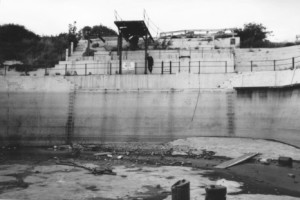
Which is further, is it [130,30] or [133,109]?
[130,30]

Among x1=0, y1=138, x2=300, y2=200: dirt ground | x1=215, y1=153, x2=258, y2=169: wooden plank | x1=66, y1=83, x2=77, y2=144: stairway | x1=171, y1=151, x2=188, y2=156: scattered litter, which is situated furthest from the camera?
x1=66, y1=83, x2=77, y2=144: stairway

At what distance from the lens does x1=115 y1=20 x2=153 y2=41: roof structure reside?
67.1 feet

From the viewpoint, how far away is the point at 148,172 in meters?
10.6

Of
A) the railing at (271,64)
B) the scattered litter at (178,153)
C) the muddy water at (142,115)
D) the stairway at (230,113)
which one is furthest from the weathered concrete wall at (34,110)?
the railing at (271,64)

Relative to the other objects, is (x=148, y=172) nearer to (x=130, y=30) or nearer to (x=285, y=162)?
(x=285, y=162)

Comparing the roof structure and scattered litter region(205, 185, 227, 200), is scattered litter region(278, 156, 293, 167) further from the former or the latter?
the roof structure

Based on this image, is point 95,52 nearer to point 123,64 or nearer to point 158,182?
point 123,64

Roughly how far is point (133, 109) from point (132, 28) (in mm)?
6764

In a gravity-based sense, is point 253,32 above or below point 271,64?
above

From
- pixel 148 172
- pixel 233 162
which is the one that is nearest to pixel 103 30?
pixel 233 162

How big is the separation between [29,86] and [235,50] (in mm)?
15237

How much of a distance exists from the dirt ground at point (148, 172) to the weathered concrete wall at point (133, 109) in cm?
89

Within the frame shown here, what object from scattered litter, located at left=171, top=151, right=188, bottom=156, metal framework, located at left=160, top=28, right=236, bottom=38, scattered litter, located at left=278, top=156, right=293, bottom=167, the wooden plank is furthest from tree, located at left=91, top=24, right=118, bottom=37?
scattered litter, located at left=278, top=156, right=293, bottom=167

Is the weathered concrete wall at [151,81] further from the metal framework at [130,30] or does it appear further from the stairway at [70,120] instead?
the metal framework at [130,30]
